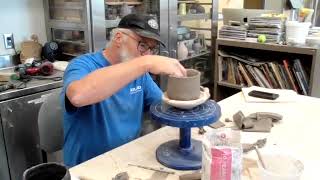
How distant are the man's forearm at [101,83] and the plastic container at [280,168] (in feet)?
1.62

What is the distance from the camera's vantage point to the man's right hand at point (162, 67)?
1091 millimetres

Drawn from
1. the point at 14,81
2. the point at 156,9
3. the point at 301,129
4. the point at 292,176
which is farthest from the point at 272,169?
the point at 156,9

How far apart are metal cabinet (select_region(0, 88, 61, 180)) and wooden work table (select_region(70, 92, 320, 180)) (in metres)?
0.92

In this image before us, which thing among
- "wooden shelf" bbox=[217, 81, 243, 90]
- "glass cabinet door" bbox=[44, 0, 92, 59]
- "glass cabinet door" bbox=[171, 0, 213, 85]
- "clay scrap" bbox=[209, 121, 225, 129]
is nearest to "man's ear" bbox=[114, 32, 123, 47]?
"clay scrap" bbox=[209, 121, 225, 129]

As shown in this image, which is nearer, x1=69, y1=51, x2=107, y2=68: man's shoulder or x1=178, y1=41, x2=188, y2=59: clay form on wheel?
x1=69, y1=51, x2=107, y2=68: man's shoulder

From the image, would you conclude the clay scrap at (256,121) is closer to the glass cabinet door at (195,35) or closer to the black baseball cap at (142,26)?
the black baseball cap at (142,26)

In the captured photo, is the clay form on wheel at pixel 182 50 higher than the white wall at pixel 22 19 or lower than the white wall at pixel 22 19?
lower

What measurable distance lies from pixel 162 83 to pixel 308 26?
1.23m

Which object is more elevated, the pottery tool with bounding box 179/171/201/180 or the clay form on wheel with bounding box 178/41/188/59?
the clay form on wheel with bounding box 178/41/188/59

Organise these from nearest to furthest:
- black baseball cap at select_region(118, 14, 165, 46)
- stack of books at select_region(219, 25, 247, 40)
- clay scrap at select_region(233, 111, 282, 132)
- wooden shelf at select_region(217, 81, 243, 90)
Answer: black baseball cap at select_region(118, 14, 165, 46) < clay scrap at select_region(233, 111, 282, 132) < stack of books at select_region(219, 25, 247, 40) < wooden shelf at select_region(217, 81, 243, 90)

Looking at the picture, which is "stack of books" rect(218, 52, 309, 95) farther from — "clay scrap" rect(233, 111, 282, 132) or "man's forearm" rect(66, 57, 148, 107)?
"man's forearm" rect(66, 57, 148, 107)

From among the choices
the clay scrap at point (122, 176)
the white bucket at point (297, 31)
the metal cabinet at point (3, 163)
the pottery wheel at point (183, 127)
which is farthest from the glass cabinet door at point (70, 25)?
the white bucket at point (297, 31)

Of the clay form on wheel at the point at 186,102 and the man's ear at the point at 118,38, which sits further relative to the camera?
the man's ear at the point at 118,38

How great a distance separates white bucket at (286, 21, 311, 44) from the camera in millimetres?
2498
